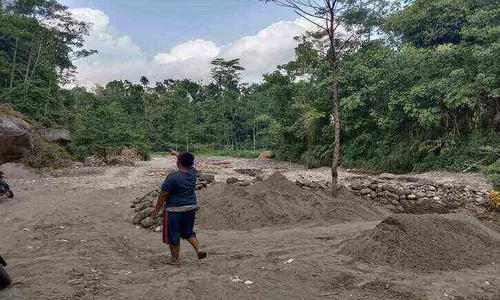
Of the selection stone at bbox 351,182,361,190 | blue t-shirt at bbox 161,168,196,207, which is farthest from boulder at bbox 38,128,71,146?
blue t-shirt at bbox 161,168,196,207

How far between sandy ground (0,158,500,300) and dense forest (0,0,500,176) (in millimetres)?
6696

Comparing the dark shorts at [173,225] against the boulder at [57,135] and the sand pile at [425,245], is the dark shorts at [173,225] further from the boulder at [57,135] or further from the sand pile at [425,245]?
the boulder at [57,135]

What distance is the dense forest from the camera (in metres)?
14.4

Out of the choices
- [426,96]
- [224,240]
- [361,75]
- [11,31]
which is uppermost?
[11,31]

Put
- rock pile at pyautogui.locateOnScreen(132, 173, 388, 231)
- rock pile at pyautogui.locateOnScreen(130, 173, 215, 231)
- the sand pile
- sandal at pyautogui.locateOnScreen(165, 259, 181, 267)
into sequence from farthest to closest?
rock pile at pyautogui.locateOnScreen(132, 173, 388, 231), rock pile at pyautogui.locateOnScreen(130, 173, 215, 231), sandal at pyautogui.locateOnScreen(165, 259, 181, 267), the sand pile

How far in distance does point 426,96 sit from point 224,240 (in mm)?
11847

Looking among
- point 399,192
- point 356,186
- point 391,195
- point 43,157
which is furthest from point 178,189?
point 43,157

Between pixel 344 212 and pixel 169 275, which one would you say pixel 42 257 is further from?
pixel 344 212

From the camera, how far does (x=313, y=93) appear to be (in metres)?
21.2

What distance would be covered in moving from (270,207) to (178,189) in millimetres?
3332

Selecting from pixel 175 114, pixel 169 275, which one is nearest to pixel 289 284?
pixel 169 275

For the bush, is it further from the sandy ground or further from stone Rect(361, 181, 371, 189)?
stone Rect(361, 181, 371, 189)

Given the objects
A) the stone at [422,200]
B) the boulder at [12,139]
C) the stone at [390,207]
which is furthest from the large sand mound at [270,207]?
the boulder at [12,139]

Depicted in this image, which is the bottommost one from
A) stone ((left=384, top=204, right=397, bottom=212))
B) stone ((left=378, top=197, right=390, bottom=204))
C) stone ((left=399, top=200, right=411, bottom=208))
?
stone ((left=384, top=204, right=397, bottom=212))
